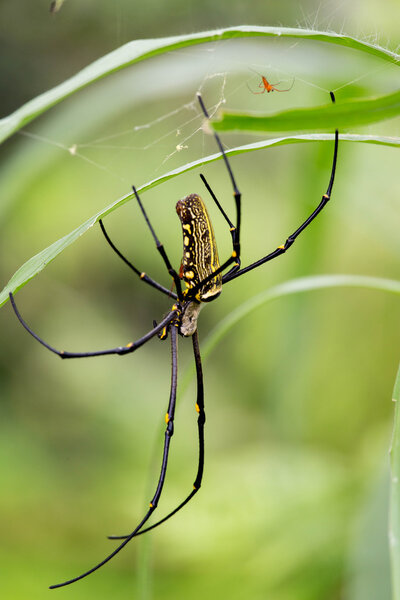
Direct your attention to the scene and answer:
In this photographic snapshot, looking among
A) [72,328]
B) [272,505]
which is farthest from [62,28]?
[272,505]

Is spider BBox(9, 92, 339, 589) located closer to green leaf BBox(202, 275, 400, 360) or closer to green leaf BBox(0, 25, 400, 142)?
green leaf BBox(202, 275, 400, 360)

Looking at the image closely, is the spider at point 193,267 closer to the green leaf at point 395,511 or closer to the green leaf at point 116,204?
the green leaf at point 116,204

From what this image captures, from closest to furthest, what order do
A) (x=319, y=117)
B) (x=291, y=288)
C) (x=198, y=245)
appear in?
(x=319, y=117), (x=198, y=245), (x=291, y=288)

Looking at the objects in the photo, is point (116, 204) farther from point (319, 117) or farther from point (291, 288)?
point (291, 288)

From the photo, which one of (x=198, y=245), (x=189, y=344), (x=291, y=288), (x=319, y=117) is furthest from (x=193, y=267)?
(x=189, y=344)

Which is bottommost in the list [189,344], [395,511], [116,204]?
[395,511]

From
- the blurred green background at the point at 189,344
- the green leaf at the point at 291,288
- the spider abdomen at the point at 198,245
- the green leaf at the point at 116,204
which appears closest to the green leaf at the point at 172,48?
the green leaf at the point at 116,204
